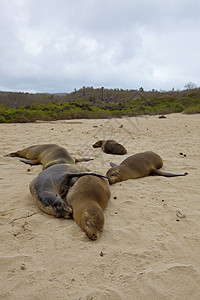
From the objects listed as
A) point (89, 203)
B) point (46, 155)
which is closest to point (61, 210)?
point (89, 203)

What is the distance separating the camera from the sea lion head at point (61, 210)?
266cm

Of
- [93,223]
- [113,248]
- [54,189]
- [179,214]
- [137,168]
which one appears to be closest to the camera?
[113,248]

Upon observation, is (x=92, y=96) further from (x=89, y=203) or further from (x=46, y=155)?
(x=89, y=203)

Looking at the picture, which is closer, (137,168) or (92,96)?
(137,168)

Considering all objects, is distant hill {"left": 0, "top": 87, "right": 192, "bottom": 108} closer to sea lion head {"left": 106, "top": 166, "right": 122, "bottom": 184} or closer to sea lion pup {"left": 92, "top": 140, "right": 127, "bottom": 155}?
sea lion pup {"left": 92, "top": 140, "right": 127, "bottom": 155}

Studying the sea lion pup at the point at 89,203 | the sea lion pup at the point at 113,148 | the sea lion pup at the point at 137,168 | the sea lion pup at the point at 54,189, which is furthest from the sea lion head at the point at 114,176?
the sea lion pup at the point at 113,148

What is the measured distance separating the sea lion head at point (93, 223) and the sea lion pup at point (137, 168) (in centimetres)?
147

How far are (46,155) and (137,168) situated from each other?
2009 mm

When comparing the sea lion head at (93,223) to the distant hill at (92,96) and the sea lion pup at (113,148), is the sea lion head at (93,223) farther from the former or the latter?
the distant hill at (92,96)

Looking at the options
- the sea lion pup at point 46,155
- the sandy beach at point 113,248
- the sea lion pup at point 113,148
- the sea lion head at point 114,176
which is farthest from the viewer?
the sea lion pup at point 113,148

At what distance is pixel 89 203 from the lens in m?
2.61

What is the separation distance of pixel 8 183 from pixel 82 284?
8.10ft

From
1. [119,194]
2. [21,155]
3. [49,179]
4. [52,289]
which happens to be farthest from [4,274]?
[21,155]

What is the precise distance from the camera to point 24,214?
8.73 feet
